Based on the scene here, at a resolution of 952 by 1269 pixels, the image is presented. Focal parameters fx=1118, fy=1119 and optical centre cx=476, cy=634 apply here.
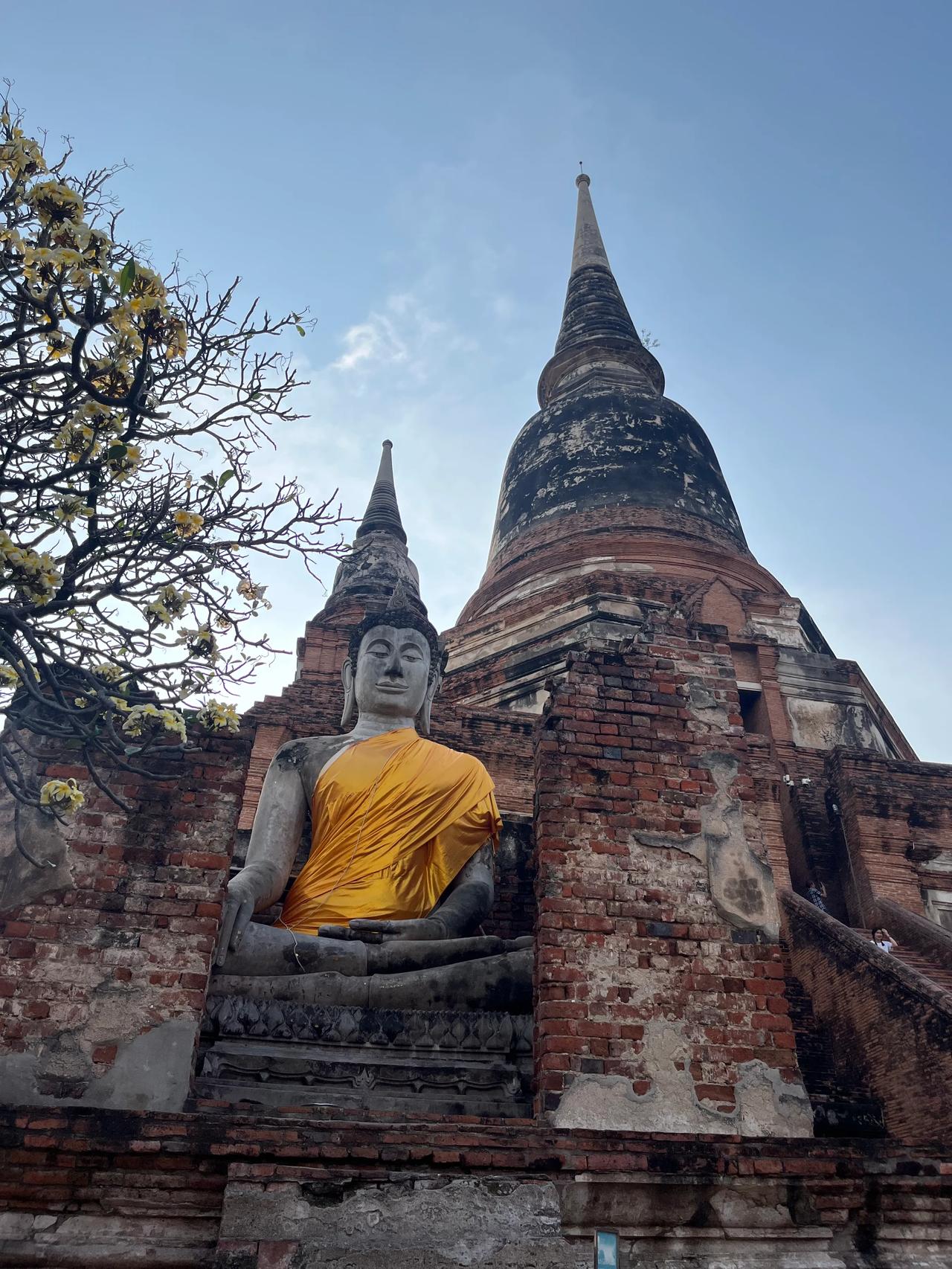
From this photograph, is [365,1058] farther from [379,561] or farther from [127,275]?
[379,561]

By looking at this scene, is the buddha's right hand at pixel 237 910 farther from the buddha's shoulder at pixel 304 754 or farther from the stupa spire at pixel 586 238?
the stupa spire at pixel 586 238

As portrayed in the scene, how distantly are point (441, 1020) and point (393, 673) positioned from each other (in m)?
2.99

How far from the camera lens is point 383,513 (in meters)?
17.8

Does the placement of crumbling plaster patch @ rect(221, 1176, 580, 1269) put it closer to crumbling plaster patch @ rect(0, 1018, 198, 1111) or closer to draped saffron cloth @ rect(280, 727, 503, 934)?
crumbling plaster patch @ rect(0, 1018, 198, 1111)

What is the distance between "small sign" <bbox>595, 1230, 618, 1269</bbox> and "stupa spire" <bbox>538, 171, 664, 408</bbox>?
18318 millimetres

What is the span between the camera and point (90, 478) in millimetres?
4676

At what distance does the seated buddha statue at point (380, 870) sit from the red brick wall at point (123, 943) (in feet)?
1.73

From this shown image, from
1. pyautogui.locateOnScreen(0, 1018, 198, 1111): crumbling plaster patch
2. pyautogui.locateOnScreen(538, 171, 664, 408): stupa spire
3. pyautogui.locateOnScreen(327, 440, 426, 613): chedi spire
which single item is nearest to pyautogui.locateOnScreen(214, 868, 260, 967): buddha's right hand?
pyautogui.locateOnScreen(0, 1018, 198, 1111): crumbling plaster patch

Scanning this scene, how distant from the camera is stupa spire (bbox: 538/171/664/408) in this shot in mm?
21125

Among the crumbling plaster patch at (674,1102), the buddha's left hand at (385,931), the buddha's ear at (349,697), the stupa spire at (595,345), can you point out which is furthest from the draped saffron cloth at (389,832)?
the stupa spire at (595,345)

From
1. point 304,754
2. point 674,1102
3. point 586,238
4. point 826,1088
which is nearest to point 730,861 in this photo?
point 674,1102

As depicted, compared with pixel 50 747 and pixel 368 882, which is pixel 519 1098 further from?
pixel 50 747

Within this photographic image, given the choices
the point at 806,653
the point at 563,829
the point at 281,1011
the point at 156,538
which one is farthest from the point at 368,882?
the point at 806,653

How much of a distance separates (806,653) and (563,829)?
11515 mm
